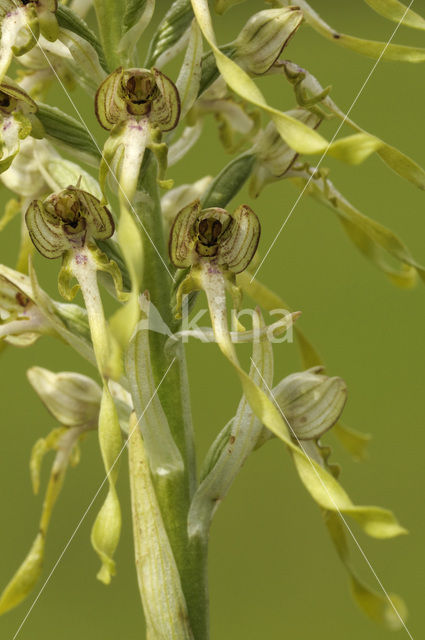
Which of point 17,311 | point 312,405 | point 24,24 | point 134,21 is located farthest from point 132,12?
point 312,405

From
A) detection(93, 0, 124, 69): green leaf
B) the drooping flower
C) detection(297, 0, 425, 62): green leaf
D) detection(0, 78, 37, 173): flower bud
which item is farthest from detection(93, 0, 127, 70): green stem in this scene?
the drooping flower

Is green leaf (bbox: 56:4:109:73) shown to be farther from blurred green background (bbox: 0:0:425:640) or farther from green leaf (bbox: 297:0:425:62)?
blurred green background (bbox: 0:0:425:640)

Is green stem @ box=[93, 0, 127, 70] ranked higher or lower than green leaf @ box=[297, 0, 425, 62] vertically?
lower

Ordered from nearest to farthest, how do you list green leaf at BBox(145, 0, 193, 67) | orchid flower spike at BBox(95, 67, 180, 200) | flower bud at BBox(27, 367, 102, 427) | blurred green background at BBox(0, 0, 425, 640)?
orchid flower spike at BBox(95, 67, 180, 200) < green leaf at BBox(145, 0, 193, 67) < flower bud at BBox(27, 367, 102, 427) < blurred green background at BBox(0, 0, 425, 640)

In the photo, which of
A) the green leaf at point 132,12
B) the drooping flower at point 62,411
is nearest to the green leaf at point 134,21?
the green leaf at point 132,12

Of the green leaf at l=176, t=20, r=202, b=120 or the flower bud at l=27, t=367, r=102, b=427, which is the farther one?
the flower bud at l=27, t=367, r=102, b=427

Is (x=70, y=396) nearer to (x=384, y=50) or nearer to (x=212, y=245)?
(x=212, y=245)
